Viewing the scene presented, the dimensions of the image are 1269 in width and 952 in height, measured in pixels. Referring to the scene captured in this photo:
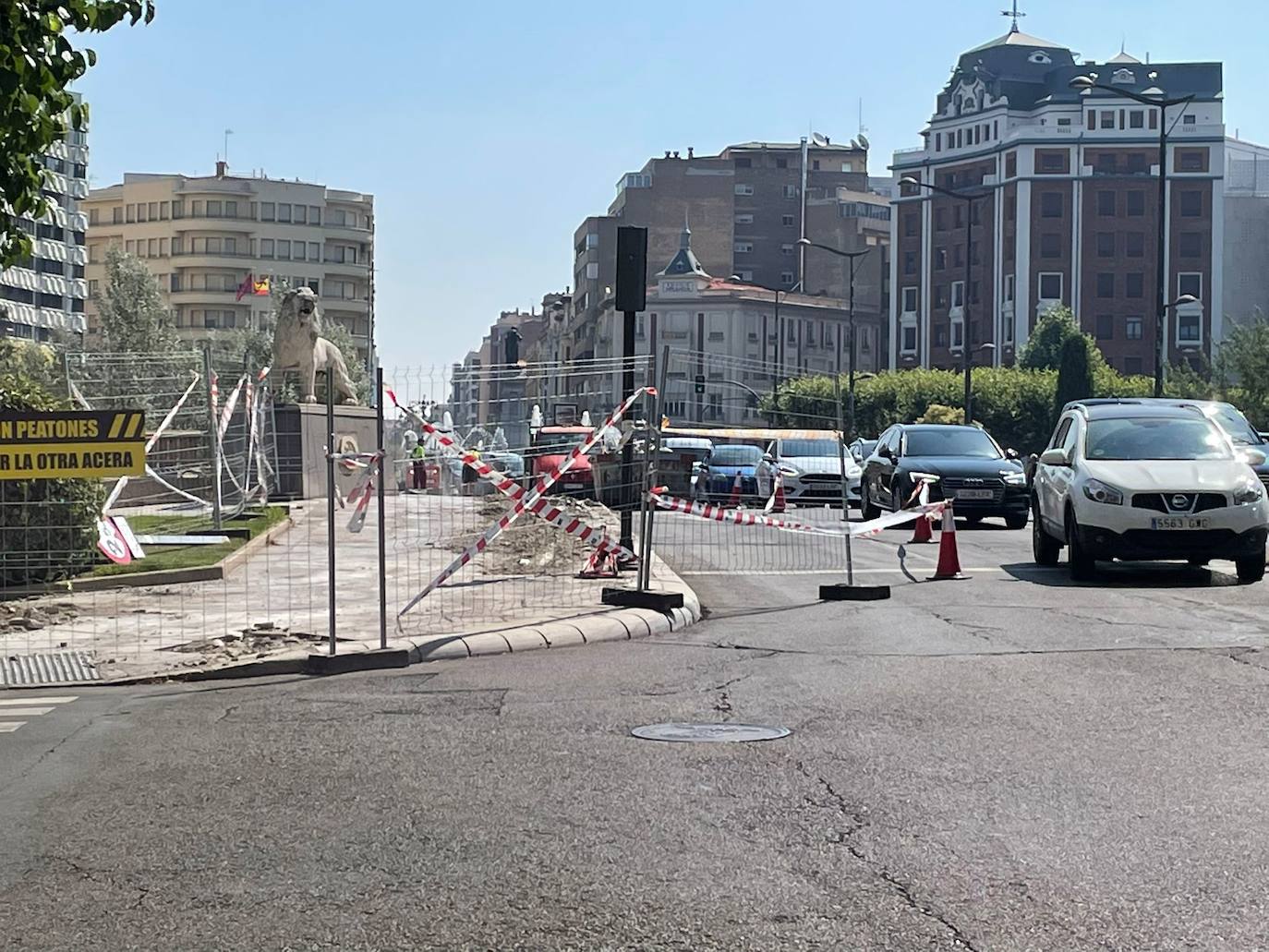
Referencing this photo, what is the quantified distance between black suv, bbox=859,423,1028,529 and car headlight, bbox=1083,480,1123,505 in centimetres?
960

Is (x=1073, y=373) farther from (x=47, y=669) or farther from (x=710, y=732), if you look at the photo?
(x=710, y=732)

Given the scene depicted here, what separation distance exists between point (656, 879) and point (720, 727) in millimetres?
2714

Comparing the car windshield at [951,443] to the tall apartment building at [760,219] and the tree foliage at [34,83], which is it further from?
the tall apartment building at [760,219]

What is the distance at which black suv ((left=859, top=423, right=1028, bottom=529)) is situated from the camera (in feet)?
83.3

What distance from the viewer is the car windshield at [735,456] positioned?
34.4 m

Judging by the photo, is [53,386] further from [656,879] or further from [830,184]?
[830,184]

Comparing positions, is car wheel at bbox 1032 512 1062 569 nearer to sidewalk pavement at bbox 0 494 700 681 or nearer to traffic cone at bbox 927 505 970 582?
traffic cone at bbox 927 505 970 582

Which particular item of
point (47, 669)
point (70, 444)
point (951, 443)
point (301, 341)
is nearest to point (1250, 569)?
point (70, 444)

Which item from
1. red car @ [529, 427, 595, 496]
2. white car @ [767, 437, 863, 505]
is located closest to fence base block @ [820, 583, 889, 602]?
red car @ [529, 427, 595, 496]

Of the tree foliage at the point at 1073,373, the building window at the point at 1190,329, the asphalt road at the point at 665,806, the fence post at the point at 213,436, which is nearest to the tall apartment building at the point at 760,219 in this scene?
the building window at the point at 1190,329

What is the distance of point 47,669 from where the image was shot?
10.2 meters

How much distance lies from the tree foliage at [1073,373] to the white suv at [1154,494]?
249 ft

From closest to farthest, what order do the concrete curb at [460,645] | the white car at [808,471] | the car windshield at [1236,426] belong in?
the concrete curb at [460,645] → the car windshield at [1236,426] → the white car at [808,471]

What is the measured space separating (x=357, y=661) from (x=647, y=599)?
9.99 ft
